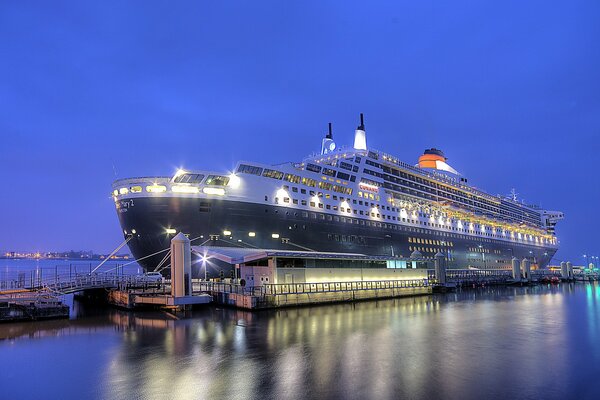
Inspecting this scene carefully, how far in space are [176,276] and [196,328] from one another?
7.31 meters

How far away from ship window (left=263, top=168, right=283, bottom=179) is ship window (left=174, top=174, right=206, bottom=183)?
6.52 m

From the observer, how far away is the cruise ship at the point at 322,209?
3553cm

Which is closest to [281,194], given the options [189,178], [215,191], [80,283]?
[215,191]

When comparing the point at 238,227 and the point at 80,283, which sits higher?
the point at 238,227

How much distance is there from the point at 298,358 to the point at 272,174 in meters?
27.8

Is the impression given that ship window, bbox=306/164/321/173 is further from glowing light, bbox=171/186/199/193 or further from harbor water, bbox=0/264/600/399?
harbor water, bbox=0/264/600/399

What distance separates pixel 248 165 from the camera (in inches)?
1558

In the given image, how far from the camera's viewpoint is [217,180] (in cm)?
3700

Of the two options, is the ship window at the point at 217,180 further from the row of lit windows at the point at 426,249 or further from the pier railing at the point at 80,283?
the row of lit windows at the point at 426,249

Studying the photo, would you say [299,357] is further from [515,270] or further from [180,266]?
[515,270]

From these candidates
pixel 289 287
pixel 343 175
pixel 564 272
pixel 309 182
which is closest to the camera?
pixel 289 287

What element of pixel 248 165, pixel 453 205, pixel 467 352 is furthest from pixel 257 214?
pixel 453 205

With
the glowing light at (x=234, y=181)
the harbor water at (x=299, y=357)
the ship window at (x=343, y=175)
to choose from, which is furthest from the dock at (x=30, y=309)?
the ship window at (x=343, y=175)

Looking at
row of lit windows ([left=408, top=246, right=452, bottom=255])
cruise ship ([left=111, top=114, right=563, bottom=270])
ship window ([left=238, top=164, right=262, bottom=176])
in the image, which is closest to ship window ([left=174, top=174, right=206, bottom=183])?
cruise ship ([left=111, top=114, right=563, bottom=270])
